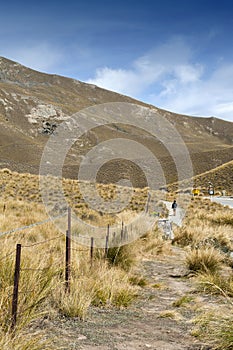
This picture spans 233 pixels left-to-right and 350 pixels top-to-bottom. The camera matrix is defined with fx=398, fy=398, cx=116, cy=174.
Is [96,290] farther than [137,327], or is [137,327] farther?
[96,290]

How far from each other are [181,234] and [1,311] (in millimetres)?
11070

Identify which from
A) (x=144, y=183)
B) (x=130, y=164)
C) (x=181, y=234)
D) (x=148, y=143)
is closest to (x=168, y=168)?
(x=130, y=164)

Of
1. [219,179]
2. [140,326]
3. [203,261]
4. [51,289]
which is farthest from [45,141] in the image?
[140,326]

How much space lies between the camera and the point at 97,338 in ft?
15.2

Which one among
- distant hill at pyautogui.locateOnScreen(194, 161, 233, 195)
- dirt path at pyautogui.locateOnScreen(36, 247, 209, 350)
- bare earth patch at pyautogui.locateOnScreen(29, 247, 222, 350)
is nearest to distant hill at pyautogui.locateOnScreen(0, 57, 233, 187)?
distant hill at pyautogui.locateOnScreen(194, 161, 233, 195)

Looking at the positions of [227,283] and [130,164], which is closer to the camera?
[227,283]

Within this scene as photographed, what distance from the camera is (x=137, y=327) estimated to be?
17.3 ft

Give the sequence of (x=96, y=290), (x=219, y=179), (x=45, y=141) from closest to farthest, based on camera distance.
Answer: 1. (x=96, y=290)
2. (x=219, y=179)
3. (x=45, y=141)

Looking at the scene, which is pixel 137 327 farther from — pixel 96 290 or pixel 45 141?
pixel 45 141

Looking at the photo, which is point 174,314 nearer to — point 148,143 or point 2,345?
point 2,345

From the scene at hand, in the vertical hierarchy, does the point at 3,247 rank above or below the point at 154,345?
above

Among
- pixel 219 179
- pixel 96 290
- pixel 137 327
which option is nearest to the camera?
pixel 137 327

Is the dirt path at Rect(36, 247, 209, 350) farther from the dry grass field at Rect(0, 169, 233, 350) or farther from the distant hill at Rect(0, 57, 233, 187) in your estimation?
the distant hill at Rect(0, 57, 233, 187)

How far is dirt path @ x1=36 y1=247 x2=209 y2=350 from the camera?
4484 mm
